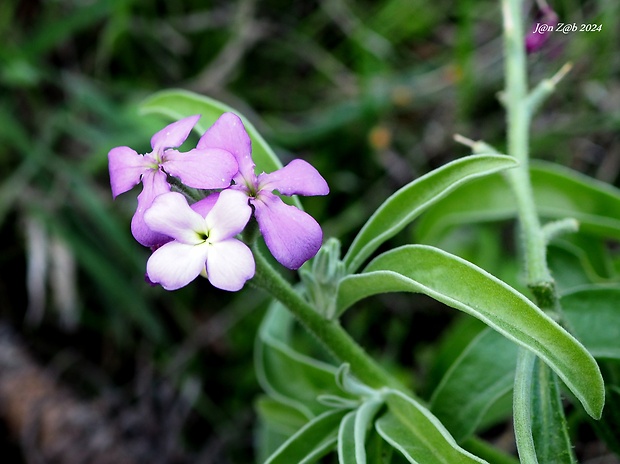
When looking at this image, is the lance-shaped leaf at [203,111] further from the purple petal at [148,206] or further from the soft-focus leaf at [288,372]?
the soft-focus leaf at [288,372]

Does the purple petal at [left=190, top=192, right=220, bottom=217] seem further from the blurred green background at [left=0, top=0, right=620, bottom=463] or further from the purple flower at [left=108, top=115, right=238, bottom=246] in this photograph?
the blurred green background at [left=0, top=0, right=620, bottom=463]

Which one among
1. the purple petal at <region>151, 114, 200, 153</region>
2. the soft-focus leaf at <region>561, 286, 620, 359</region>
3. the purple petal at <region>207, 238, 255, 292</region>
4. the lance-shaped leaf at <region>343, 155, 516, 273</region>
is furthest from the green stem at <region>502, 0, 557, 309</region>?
the purple petal at <region>151, 114, 200, 153</region>

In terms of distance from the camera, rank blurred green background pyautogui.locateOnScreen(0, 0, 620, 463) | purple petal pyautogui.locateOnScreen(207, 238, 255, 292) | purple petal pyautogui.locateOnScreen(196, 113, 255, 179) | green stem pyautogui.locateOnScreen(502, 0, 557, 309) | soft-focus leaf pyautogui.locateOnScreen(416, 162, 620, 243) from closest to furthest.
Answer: purple petal pyautogui.locateOnScreen(207, 238, 255, 292) → purple petal pyautogui.locateOnScreen(196, 113, 255, 179) → green stem pyautogui.locateOnScreen(502, 0, 557, 309) → soft-focus leaf pyautogui.locateOnScreen(416, 162, 620, 243) → blurred green background pyautogui.locateOnScreen(0, 0, 620, 463)

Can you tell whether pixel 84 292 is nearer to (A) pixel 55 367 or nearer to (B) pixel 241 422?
(A) pixel 55 367

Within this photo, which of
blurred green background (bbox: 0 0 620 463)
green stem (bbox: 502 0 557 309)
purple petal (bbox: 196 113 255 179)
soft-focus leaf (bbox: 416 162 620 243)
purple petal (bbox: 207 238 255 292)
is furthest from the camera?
blurred green background (bbox: 0 0 620 463)

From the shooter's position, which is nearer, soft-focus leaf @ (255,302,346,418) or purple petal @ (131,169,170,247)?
purple petal @ (131,169,170,247)

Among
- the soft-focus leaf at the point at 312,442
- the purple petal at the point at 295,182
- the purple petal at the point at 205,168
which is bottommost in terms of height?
the soft-focus leaf at the point at 312,442

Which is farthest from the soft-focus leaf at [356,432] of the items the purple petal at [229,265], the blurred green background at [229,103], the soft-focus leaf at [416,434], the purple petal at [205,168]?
the blurred green background at [229,103]

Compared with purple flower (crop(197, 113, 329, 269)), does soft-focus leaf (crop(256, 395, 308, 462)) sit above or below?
below
